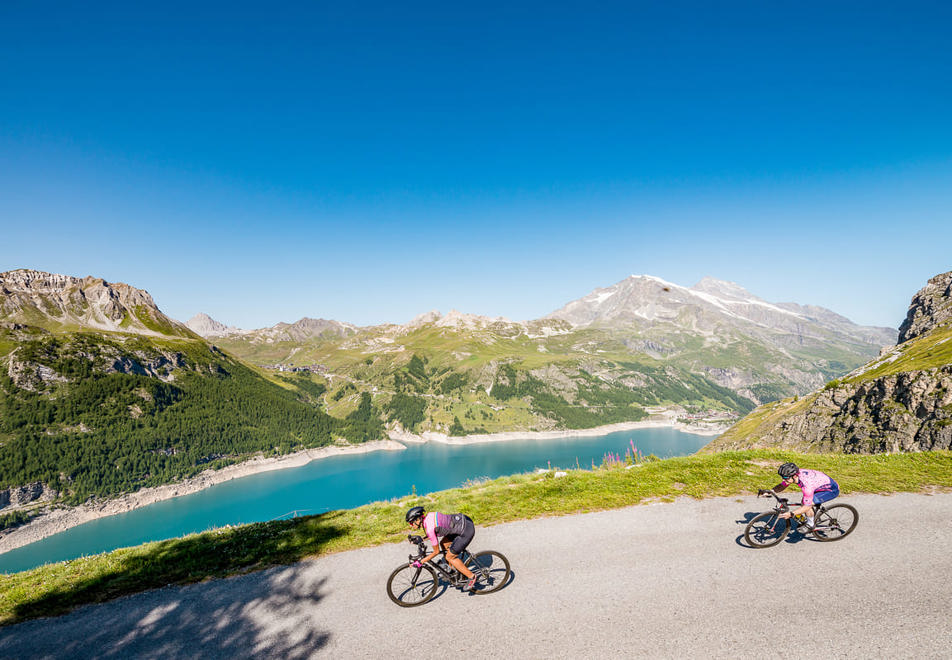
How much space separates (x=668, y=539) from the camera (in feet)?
41.5

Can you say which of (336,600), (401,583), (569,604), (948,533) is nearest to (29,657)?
(336,600)

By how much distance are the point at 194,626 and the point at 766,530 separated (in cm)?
1659

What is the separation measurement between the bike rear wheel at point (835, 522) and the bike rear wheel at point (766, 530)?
944mm

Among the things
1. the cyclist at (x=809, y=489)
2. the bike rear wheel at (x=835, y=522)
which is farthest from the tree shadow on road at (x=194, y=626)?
the bike rear wheel at (x=835, y=522)

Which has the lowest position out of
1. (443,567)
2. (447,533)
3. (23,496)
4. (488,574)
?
(23,496)

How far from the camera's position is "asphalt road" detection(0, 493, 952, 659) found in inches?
322

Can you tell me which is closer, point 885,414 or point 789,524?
point 789,524

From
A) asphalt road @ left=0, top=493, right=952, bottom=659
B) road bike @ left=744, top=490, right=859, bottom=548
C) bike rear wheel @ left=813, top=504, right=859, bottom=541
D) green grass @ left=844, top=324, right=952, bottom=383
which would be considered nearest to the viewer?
asphalt road @ left=0, top=493, right=952, bottom=659

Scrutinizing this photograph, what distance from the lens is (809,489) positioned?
12.0m

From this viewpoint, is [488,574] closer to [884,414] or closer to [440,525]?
[440,525]

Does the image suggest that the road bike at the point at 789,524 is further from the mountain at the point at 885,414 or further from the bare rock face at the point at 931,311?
the bare rock face at the point at 931,311

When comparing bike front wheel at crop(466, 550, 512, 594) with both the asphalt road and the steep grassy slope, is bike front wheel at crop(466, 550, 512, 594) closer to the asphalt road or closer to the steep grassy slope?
the asphalt road

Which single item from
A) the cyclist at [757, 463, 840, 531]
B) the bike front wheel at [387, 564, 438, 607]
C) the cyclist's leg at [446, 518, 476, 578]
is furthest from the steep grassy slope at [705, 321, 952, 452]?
the bike front wheel at [387, 564, 438, 607]

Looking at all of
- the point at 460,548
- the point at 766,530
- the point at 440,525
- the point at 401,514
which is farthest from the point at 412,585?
the point at 766,530
